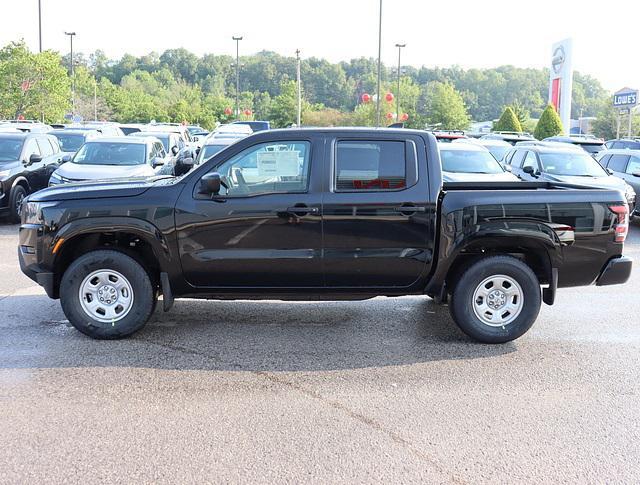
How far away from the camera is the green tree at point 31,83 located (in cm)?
3597

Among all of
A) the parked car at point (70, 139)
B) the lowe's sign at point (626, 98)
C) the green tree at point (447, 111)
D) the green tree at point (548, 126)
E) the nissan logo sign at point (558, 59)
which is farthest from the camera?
the green tree at point (447, 111)

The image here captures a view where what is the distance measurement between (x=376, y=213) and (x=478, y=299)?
1209mm

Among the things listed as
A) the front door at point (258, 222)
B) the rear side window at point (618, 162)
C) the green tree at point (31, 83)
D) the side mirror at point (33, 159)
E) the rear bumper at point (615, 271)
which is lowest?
the rear bumper at point (615, 271)

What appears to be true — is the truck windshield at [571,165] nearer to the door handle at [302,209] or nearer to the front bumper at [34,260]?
the door handle at [302,209]

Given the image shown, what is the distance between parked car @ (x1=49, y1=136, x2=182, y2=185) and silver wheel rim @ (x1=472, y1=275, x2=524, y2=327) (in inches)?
351

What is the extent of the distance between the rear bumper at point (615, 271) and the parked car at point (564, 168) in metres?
7.81

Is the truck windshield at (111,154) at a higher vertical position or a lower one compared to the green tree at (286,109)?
lower

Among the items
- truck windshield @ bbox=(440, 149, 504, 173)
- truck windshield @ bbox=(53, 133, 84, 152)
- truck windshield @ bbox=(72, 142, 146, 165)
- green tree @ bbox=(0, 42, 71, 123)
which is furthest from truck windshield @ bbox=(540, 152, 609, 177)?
green tree @ bbox=(0, 42, 71, 123)

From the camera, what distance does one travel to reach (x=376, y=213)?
5938 mm

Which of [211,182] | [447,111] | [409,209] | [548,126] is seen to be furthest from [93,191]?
[447,111]

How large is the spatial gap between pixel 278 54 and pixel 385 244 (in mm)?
128176

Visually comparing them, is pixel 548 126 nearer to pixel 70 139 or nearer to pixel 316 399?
pixel 70 139

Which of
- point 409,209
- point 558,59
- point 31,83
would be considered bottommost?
point 409,209

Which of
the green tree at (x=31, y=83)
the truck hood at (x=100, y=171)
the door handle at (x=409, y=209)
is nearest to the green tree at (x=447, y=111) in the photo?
the green tree at (x=31, y=83)
